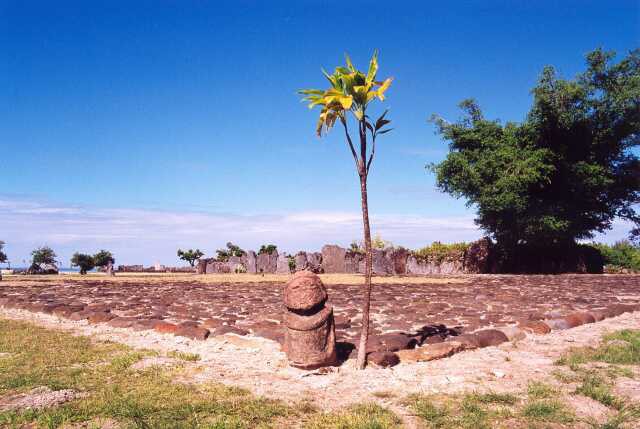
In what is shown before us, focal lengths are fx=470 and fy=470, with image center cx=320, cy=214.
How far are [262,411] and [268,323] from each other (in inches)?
159

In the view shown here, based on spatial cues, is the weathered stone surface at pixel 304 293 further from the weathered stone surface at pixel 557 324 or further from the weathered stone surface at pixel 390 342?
the weathered stone surface at pixel 557 324

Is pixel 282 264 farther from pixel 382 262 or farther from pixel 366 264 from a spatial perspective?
pixel 366 264

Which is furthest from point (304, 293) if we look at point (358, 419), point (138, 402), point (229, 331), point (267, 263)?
point (267, 263)

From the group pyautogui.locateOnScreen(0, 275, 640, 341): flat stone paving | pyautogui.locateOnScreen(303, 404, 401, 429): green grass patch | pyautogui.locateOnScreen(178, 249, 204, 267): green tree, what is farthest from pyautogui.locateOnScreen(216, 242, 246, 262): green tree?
pyautogui.locateOnScreen(303, 404, 401, 429): green grass patch

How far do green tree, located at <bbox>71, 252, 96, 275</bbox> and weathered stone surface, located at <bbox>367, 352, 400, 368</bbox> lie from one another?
1310 inches

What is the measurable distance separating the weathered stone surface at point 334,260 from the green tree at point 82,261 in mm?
17764

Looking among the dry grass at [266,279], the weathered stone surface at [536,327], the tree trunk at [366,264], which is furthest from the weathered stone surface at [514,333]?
the dry grass at [266,279]

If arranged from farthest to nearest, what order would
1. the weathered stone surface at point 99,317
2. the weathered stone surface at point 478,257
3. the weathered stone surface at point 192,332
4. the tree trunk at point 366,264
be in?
1. the weathered stone surface at point 478,257
2. the weathered stone surface at point 99,317
3. the weathered stone surface at point 192,332
4. the tree trunk at point 366,264

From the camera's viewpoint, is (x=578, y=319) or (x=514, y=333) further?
(x=578, y=319)

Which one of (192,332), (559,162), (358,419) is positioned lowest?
(358,419)

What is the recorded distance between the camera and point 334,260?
29.7m

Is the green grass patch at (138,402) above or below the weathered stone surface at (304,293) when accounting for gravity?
below

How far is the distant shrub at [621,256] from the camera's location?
2828cm

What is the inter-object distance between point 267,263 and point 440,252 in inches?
452
